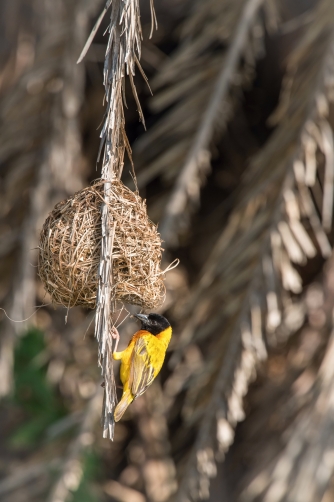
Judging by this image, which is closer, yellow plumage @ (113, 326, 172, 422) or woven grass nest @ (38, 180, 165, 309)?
woven grass nest @ (38, 180, 165, 309)

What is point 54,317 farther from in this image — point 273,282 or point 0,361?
point 273,282

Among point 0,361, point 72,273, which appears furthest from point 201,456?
point 72,273

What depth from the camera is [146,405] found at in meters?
6.48

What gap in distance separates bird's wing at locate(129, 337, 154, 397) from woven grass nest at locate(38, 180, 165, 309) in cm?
50

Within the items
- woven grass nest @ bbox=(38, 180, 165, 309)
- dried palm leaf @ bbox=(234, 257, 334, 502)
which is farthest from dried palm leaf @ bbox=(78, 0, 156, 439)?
dried palm leaf @ bbox=(234, 257, 334, 502)

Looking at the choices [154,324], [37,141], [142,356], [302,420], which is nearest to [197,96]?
[37,141]

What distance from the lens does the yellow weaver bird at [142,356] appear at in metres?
3.50

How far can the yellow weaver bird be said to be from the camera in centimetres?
350

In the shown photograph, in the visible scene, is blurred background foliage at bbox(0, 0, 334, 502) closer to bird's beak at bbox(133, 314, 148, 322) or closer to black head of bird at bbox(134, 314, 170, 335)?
black head of bird at bbox(134, 314, 170, 335)

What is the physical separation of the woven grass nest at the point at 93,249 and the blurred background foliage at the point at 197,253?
4.92 ft

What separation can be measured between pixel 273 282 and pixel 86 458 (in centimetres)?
213

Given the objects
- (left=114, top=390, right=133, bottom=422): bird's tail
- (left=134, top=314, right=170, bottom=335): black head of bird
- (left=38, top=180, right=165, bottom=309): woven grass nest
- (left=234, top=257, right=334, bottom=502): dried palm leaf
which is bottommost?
(left=234, top=257, right=334, bottom=502): dried palm leaf

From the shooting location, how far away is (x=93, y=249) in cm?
277

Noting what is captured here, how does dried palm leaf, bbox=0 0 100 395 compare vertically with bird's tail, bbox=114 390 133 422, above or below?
above
